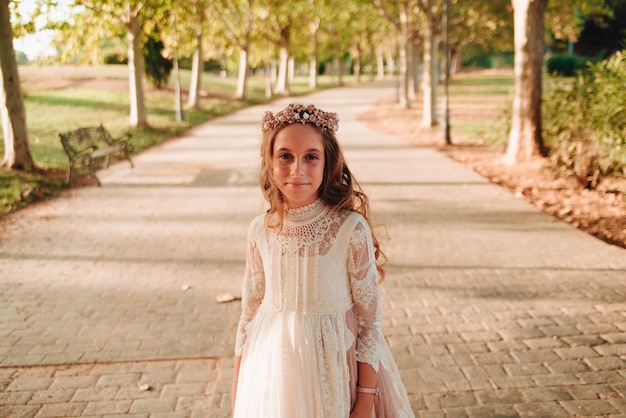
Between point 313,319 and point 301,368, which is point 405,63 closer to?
point 313,319

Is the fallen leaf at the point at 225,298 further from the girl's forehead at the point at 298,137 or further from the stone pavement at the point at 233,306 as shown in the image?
the girl's forehead at the point at 298,137

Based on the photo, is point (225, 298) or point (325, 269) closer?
point (325, 269)

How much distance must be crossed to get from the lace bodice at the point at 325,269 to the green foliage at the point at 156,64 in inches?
1038

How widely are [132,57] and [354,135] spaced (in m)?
7.43

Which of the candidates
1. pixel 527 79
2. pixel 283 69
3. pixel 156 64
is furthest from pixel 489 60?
pixel 527 79

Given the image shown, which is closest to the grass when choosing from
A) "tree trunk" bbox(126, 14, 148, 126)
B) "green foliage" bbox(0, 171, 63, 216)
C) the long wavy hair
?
"green foliage" bbox(0, 171, 63, 216)

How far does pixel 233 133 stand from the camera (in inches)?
739

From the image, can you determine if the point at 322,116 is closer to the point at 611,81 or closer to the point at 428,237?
the point at 428,237

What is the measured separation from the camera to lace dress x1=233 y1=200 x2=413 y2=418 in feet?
6.85

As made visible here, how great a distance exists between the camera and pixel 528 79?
441 inches

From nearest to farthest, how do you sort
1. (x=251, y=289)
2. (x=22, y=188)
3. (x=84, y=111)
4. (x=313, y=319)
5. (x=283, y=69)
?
(x=313, y=319)
(x=251, y=289)
(x=22, y=188)
(x=84, y=111)
(x=283, y=69)

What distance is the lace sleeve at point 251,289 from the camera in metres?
2.30

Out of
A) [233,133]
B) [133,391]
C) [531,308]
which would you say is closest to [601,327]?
[531,308]

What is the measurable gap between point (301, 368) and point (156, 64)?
27.7m
